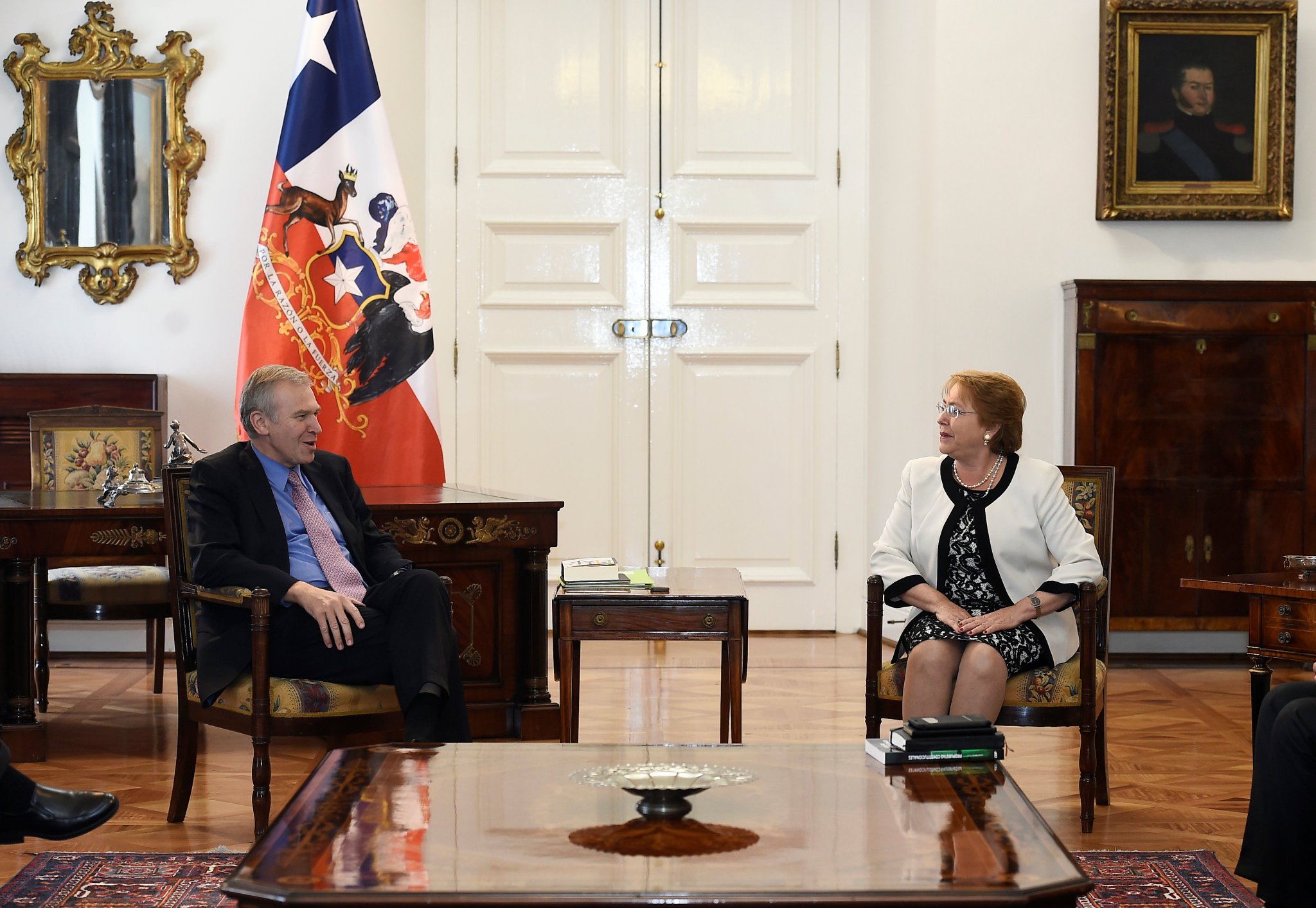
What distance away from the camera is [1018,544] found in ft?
11.4

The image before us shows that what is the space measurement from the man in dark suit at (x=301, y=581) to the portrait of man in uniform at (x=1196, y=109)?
12.3ft

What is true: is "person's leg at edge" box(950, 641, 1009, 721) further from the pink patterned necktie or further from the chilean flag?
the chilean flag

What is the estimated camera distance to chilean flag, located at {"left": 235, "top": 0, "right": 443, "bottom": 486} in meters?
5.27

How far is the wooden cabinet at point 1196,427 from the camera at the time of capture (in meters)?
5.48

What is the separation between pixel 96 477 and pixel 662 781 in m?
3.53

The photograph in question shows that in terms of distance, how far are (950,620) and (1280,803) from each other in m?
0.97

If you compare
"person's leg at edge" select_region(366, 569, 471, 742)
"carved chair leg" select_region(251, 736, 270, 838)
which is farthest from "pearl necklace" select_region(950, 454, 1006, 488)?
"carved chair leg" select_region(251, 736, 270, 838)

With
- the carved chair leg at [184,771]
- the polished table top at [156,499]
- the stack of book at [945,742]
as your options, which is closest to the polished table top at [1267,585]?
the stack of book at [945,742]

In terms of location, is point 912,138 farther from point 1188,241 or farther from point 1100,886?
point 1100,886

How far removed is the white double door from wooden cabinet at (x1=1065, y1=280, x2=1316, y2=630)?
55.8 inches

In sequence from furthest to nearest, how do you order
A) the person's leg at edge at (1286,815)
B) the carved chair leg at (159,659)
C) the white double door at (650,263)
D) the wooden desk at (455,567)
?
1. the white double door at (650,263)
2. the carved chair leg at (159,659)
3. the wooden desk at (455,567)
4. the person's leg at edge at (1286,815)

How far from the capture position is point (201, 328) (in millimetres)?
6016

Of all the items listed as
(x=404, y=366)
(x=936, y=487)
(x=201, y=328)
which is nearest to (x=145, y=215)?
(x=201, y=328)

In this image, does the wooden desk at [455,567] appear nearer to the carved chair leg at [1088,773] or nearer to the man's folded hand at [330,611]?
the man's folded hand at [330,611]
